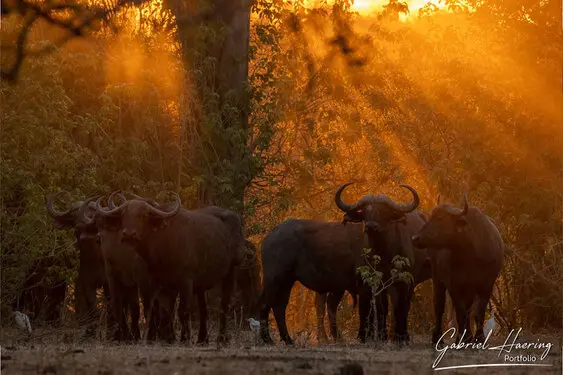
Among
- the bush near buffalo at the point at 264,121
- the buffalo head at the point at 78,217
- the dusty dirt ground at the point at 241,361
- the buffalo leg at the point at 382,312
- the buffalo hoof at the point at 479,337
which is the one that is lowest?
the dusty dirt ground at the point at 241,361

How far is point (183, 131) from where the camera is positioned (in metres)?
24.9

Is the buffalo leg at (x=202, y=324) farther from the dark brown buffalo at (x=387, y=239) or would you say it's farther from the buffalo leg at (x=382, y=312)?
the buffalo leg at (x=382, y=312)

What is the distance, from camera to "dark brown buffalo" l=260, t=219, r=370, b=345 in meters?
19.0

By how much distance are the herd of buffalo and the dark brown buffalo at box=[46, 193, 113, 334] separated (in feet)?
0.21

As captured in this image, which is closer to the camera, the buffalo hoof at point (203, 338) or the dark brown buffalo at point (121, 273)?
the buffalo hoof at point (203, 338)

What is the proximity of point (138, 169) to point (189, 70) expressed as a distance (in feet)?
7.62

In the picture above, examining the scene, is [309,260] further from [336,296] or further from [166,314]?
[166,314]

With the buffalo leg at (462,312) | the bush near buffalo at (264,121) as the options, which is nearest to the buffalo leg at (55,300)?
the bush near buffalo at (264,121)

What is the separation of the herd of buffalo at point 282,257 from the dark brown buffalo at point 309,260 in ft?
0.05

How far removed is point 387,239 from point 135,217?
3.80 meters

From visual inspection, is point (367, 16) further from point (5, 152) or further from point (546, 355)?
point (546, 355)

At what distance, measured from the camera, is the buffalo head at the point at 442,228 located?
1694 centimetres

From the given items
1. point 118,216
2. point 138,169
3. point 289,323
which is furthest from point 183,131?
point 289,323
